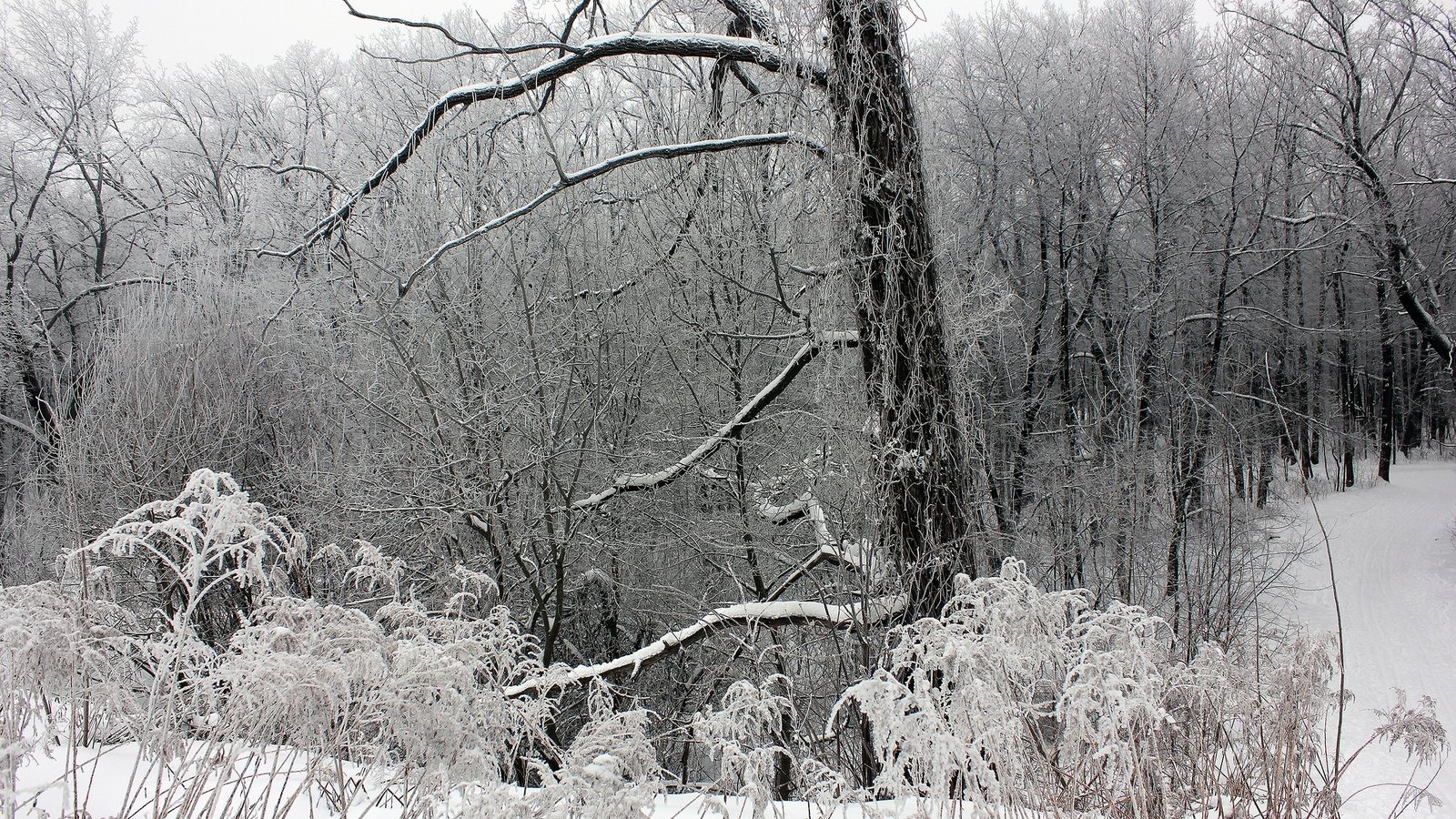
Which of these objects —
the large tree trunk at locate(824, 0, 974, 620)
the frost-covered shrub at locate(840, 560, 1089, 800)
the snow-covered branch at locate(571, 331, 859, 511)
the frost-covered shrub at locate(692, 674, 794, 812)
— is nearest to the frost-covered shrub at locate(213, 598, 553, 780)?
the frost-covered shrub at locate(692, 674, 794, 812)

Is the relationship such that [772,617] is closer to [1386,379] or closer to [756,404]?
[756,404]

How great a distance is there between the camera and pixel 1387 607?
14664 millimetres

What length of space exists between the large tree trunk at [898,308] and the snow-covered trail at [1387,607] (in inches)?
245

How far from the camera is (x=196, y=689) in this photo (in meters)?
1.89

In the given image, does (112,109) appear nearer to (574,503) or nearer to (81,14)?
(81,14)

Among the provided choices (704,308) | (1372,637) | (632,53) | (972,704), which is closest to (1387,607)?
(1372,637)

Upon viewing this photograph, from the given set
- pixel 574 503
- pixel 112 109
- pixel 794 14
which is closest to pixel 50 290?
pixel 112 109

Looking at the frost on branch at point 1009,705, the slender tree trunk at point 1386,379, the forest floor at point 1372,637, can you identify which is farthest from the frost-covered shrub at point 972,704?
the slender tree trunk at point 1386,379

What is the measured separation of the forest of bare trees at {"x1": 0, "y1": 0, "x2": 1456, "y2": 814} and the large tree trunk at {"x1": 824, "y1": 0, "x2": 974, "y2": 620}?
25mm

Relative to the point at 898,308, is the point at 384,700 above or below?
below

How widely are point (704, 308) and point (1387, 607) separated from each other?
15.3m

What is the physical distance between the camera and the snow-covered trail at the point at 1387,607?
9.79 meters

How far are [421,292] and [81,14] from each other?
1990 centimetres

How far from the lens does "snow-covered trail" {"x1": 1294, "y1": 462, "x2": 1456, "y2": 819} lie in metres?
9.79
